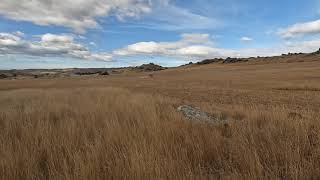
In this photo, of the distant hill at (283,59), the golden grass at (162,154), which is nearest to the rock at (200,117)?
the golden grass at (162,154)

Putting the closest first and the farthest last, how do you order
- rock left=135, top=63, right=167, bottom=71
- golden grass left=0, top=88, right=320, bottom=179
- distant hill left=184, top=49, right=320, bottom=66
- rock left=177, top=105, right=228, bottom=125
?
golden grass left=0, top=88, right=320, bottom=179 < rock left=177, top=105, right=228, bottom=125 < distant hill left=184, top=49, right=320, bottom=66 < rock left=135, top=63, right=167, bottom=71

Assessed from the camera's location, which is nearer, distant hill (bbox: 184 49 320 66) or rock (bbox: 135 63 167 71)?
distant hill (bbox: 184 49 320 66)

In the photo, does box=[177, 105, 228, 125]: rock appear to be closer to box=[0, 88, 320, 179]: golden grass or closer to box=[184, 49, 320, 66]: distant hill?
box=[0, 88, 320, 179]: golden grass

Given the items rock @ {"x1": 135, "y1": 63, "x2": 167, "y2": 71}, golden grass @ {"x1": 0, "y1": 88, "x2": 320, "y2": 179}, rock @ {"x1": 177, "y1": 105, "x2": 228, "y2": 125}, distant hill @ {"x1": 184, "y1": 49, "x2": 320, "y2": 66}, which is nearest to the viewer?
golden grass @ {"x1": 0, "y1": 88, "x2": 320, "y2": 179}

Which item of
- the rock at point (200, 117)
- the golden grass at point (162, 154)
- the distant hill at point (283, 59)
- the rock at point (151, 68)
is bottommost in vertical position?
the rock at point (151, 68)

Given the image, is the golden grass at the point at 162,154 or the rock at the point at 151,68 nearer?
the golden grass at the point at 162,154

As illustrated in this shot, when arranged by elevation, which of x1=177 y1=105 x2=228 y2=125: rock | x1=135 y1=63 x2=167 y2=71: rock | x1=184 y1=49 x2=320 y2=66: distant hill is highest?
x1=177 y1=105 x2=228 y2=125: rock

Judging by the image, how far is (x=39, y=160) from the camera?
489cm

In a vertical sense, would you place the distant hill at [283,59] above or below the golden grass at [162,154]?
below

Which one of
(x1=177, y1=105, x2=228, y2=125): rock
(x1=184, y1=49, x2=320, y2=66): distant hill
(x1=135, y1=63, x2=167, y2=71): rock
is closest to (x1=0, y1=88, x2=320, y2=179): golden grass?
(x1=177, y1=105, x2=228, y2=125): rock

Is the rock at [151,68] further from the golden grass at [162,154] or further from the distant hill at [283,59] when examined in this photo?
the golden grass at [162,154]

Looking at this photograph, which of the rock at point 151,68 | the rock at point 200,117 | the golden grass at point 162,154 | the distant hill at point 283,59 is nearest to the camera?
the golden grass at point 162,154

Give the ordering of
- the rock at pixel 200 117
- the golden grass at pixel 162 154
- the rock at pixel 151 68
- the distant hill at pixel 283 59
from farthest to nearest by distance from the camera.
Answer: the rock at pixel 151 68
the distant hill at pixel 283 59
the rock at pixel 200 117
the golden grass at pixel 162 154

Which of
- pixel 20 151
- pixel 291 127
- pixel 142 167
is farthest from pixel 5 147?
pixel 291 127
